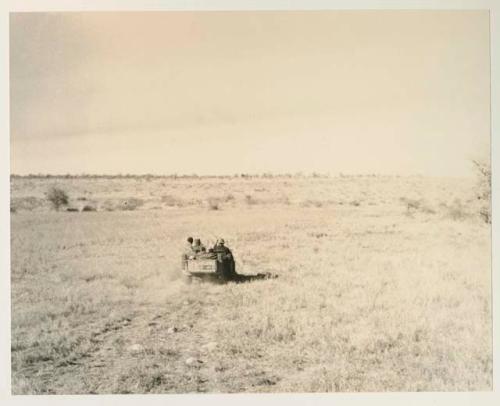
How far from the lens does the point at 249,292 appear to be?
9.24 feet

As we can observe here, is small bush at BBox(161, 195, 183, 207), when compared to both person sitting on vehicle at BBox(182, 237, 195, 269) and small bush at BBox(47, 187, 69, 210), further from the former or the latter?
small bush at BBox(47, 187, 69, 210)

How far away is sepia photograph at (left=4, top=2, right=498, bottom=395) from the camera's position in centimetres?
279

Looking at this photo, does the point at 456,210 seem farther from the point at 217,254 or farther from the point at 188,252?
the point at 188,252

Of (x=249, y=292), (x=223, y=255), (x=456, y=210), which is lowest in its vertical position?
(x=249, y=292)

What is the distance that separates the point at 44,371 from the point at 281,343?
1071 millimetres

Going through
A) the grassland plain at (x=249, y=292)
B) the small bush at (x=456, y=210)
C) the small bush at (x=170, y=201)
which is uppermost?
the small bush at (x=170, y=201)

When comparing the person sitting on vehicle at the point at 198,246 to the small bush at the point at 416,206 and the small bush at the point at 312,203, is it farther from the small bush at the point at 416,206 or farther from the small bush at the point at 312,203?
the small bush at the point at 416,206

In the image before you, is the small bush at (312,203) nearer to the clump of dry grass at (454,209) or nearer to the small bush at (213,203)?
the small bush at (213,203)

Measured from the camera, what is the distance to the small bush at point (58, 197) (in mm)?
2789

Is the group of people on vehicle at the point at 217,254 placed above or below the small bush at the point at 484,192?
below

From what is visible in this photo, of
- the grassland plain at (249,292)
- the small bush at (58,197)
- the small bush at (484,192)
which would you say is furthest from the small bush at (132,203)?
the small bush at (484,192)

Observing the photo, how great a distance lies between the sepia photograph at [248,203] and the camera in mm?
2795

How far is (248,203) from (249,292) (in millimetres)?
404

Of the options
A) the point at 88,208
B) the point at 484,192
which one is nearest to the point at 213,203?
the point at 88,208
